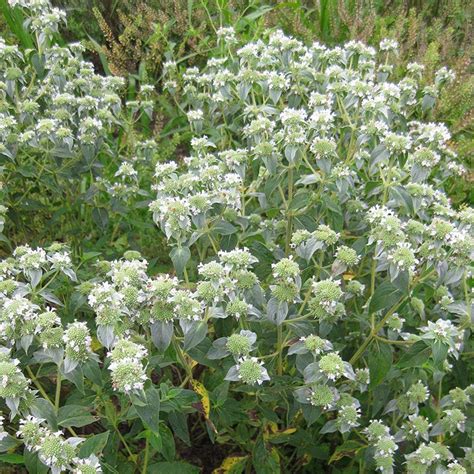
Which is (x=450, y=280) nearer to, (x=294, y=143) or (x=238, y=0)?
(x=294, y=143)

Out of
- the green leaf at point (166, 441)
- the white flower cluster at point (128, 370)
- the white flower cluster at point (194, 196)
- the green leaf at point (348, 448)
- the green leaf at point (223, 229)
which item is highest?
the white flower cluster at point (194, 196)

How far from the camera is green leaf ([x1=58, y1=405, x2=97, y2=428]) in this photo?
176cm

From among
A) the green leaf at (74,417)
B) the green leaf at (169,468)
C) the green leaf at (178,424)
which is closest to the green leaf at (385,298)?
the green leaf at (178,424)

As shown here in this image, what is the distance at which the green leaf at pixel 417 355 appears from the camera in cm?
188

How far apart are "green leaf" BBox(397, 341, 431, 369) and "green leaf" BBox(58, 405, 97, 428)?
0.95 meters

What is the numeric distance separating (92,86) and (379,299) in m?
1.90

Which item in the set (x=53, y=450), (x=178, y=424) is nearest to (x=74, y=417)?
(x=53, y=450)

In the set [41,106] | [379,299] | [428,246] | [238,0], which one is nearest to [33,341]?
[379,299]

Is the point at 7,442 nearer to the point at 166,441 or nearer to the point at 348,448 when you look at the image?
the point at 166,441

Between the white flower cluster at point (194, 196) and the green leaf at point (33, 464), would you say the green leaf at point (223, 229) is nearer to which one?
the white flower cluster at point (194, 196)

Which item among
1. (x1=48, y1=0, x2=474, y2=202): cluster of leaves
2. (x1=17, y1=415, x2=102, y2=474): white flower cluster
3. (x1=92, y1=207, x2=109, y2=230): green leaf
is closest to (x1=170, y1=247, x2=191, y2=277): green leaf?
(x1=17, y1=415, x2=102, y2=474): white flower cluster

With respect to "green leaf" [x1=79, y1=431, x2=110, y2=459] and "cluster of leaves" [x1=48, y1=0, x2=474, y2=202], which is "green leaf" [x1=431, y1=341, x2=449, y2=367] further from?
Result: "cluster of leaves" [x1=48, y1=0, x2=474, y2=202]

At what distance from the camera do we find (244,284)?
189 cm

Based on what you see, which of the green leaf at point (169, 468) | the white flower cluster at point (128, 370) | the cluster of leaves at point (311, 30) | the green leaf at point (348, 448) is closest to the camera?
the white flower cluster at point (128, 370)
